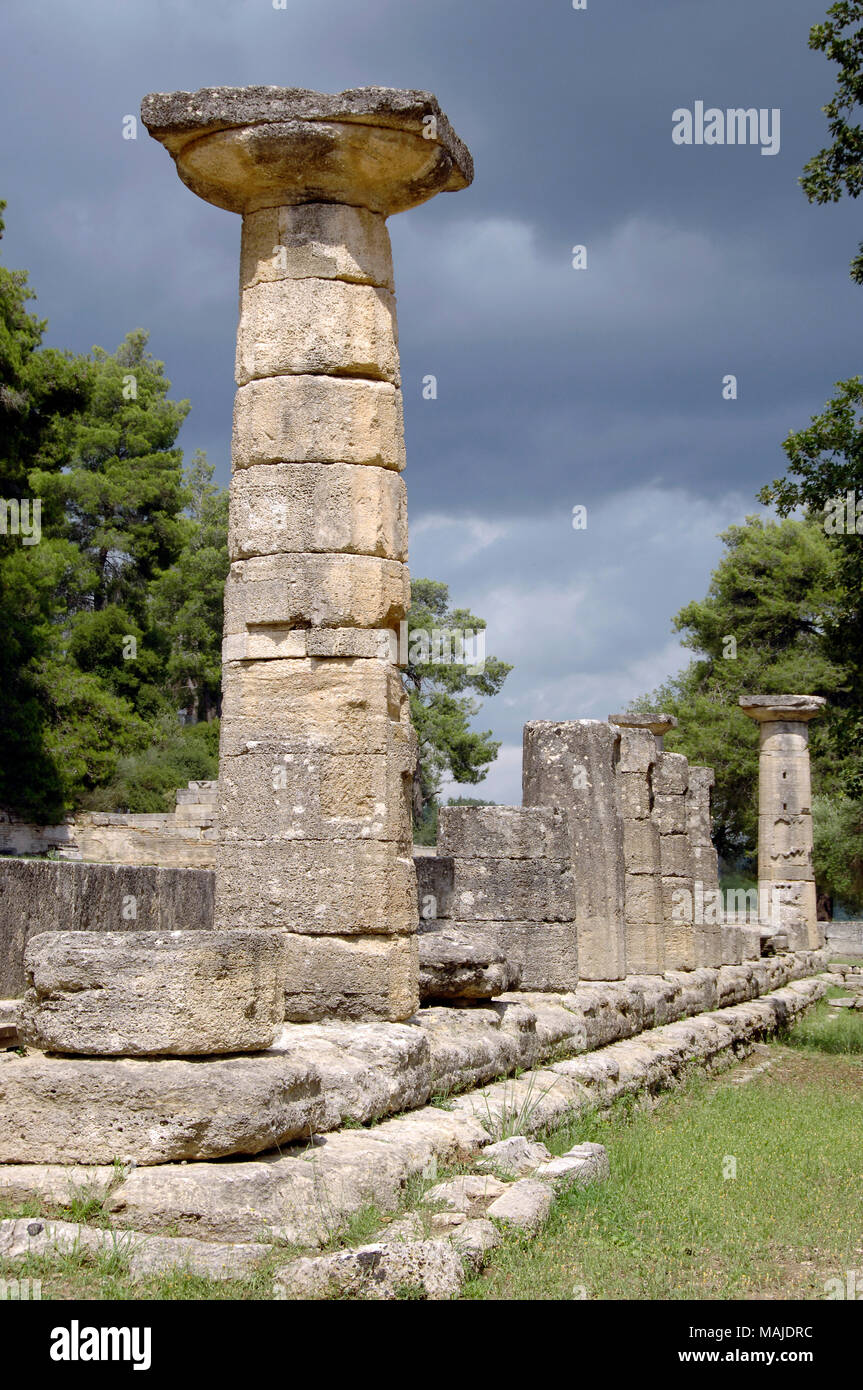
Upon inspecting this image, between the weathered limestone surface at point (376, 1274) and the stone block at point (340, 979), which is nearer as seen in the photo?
the weathered limestone surface at point (376, 1274)

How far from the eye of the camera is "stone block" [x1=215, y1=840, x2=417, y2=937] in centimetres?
664

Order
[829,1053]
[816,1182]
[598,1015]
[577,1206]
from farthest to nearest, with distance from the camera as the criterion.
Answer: [829,1053], [598,1015], [816,1182], [577,1206]

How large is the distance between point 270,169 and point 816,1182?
6.06 m

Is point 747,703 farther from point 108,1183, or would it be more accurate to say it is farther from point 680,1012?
point 108,1183

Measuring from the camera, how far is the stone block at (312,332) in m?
6.99

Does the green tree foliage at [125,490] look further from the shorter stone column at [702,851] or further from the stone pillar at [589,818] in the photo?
the stone pillar at [589,818]

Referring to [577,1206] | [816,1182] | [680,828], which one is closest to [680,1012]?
[680,828]

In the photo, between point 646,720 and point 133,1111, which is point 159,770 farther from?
point 133,1111

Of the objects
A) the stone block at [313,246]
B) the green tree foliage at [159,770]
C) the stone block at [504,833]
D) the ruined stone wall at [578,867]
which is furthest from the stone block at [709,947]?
the green tree foliage at [159,770]

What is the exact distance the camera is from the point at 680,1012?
1334 cm

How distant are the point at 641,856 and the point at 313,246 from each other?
28.5 feet

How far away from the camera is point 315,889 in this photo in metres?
6.68

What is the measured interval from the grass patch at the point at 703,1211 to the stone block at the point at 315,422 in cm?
372

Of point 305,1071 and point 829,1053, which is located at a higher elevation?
point 305,1071
